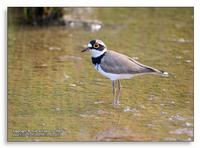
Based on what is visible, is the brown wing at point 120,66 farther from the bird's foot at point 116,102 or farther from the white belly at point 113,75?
the bird's foot at point 116,102

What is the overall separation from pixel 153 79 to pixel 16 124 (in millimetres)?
616

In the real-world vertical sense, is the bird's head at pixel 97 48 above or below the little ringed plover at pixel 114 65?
above

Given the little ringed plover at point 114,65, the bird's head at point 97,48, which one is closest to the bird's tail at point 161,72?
the little ringed plover at point 114,65

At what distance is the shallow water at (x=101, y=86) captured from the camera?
237 cm

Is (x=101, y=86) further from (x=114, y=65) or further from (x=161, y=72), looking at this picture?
(x=161, y=72)

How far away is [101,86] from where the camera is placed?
2.49 meters

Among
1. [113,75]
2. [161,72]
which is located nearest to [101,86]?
[113,75]

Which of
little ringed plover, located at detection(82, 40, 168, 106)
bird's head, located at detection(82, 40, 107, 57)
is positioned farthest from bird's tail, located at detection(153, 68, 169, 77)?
bird's head, located at detection(82, 40, 107, 57)

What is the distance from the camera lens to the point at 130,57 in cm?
256

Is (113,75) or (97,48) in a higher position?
(97,48)

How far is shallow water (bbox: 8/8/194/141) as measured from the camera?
7.77 ft

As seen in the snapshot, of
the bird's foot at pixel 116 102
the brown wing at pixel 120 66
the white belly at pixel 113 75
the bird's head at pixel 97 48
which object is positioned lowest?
the bird's foot at pixel 116 102
